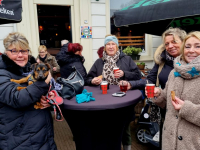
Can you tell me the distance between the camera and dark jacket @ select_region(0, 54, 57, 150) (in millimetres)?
1499

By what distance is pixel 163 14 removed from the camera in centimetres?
252

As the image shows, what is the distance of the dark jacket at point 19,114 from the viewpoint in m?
1.50

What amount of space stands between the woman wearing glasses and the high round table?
36cm

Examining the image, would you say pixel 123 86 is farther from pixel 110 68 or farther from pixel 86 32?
pixel 86 32

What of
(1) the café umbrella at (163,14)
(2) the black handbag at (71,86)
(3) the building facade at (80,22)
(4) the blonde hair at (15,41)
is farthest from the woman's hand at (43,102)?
(3) the building facade at (80,22)

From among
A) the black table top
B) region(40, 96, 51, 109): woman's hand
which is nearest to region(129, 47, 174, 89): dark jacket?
the black table top

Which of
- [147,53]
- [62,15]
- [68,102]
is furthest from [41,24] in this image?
[68,102]

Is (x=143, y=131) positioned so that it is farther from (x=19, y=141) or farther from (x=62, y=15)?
(x=62, y=15)

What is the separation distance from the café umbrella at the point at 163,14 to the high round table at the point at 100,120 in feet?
3.95

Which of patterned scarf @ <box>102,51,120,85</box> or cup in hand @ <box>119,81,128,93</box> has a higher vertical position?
patterned scarf @ <box>102,51,120,85</box>

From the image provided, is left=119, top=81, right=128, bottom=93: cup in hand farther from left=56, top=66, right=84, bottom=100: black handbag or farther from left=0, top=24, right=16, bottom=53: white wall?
left=0, top=24, right=16, bottom=53: white wall

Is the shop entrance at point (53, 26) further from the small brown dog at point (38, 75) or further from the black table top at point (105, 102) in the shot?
the small brown dog at point (38, 75)

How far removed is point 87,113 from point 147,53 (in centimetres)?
556

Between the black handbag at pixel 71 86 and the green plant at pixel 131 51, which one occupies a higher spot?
the green plant at pixel 131 51
